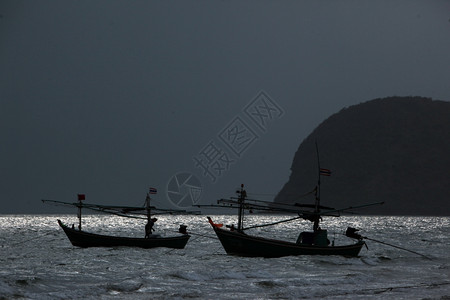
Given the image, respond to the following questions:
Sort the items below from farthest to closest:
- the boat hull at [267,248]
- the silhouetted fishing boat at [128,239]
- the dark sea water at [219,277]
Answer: the silhouetted fishing boat at [128,239] → the boat hull at [267,248] → the dark sea water at [219,277]

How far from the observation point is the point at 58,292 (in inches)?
938

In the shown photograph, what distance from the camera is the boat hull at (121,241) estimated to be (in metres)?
45.9

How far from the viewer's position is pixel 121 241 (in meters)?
46.9

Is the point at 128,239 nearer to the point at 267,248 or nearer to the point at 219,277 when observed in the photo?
the point at 267,248

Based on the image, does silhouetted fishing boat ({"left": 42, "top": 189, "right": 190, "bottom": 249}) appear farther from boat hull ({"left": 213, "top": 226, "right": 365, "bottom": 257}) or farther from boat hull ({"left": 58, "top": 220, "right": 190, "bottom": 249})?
boat hull ({"left": 213, "top": 226, "right": 365, "bottom": 257})

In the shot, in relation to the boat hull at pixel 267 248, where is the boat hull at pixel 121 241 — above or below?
below

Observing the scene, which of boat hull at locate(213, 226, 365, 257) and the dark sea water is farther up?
boat hull at locate(213, 226, 365, 257)

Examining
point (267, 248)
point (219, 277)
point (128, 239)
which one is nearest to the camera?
point (219, 277)

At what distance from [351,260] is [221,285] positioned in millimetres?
14735

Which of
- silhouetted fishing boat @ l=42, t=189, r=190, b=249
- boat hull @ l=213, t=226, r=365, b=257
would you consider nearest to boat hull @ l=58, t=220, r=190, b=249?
silhouetted fishing boat @ l=42, t=189, r=190, b=249

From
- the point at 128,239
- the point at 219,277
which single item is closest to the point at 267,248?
the point at 219,277

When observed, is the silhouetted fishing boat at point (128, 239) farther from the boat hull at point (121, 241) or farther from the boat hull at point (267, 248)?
the boat hull at point (267, 248)

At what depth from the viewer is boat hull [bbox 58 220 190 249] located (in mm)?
45938

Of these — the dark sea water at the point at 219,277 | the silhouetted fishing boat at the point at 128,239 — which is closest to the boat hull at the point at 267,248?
the dark sea water at the point at 219,277
